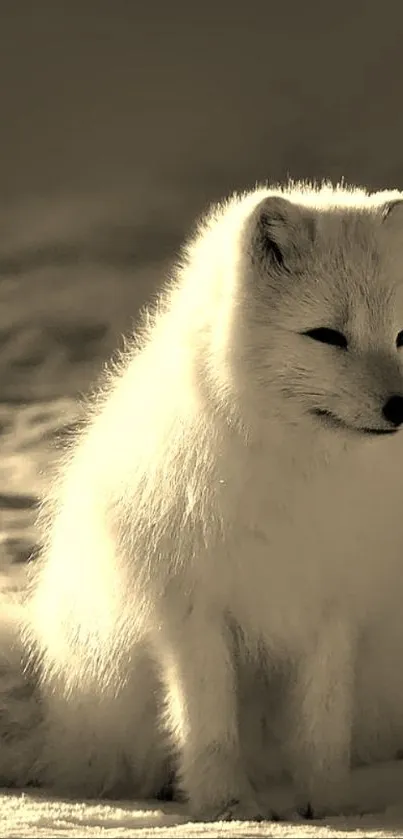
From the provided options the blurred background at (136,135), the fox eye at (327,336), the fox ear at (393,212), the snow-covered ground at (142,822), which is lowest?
the snow-covered ground at (142,822)

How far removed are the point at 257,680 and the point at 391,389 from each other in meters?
0.41

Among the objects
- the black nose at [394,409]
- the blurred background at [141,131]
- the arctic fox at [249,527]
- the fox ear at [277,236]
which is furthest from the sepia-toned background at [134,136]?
the black nose at [394,409]

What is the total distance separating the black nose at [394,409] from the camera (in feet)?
4.25

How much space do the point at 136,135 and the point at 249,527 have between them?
5.76 feet

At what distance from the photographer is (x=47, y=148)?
2969 mm

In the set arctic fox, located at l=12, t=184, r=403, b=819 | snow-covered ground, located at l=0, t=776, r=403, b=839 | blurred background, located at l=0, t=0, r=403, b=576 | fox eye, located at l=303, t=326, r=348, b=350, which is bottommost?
snow-covered ground, located at l=0, t=776, r=403, b=839

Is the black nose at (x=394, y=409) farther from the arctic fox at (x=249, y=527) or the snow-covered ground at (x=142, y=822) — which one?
the snow-covered ground at (x=142, y=822)

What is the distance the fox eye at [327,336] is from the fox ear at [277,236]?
0.29 feet

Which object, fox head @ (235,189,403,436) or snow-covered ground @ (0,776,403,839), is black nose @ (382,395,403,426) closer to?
fox head @ (235,189,403,436)

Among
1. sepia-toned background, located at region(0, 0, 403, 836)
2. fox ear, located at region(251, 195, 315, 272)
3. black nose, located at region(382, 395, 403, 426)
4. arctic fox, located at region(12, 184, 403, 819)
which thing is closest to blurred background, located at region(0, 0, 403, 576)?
sepia-toned background, located at region(0, 0, 403, 836)

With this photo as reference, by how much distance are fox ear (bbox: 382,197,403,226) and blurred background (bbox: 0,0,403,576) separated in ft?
3.01

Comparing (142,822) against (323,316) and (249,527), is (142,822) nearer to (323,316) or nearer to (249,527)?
(249,527)

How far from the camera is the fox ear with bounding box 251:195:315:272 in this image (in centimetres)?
143

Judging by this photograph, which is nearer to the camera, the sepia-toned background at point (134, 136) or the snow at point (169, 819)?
the snow at point (169, 819)
